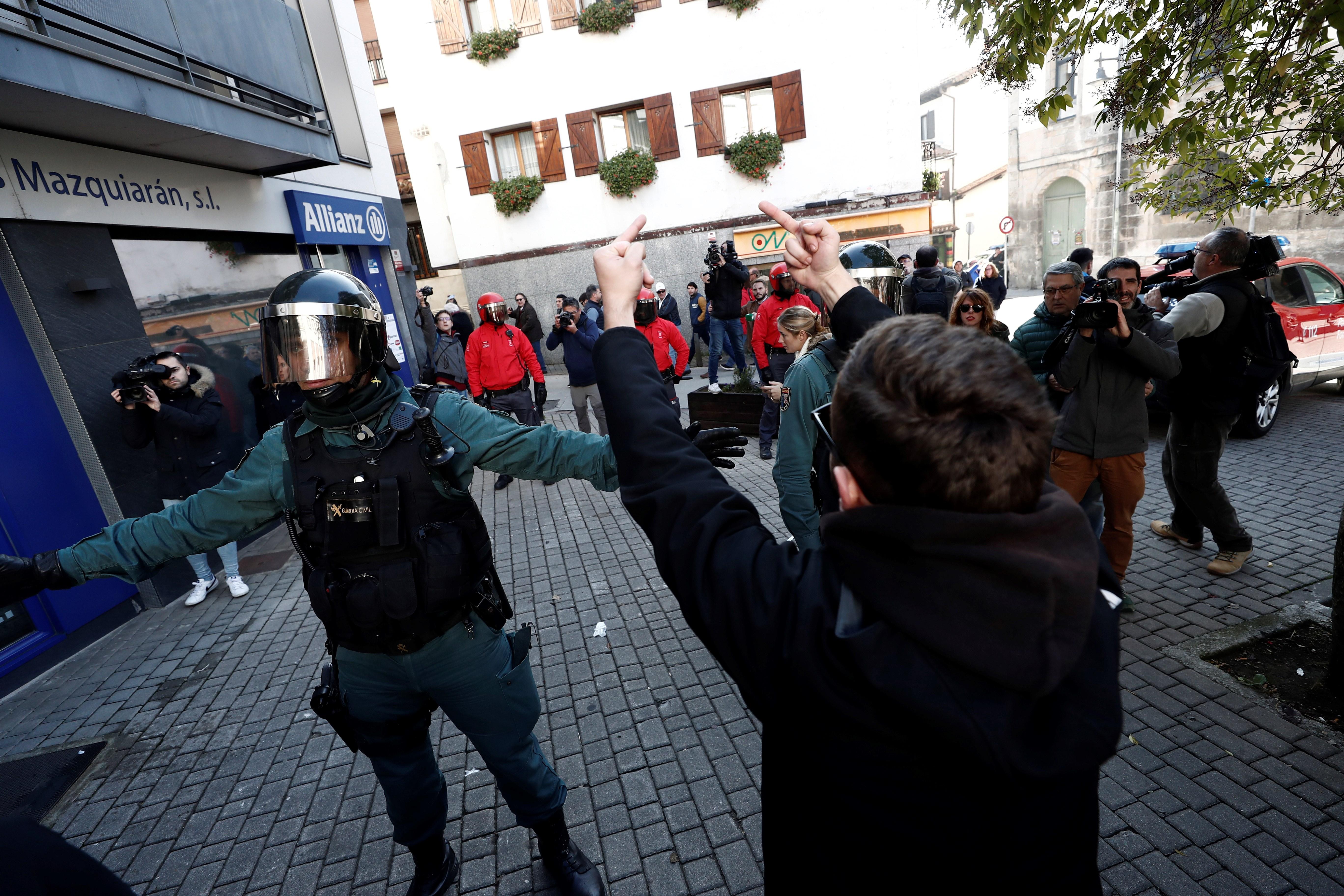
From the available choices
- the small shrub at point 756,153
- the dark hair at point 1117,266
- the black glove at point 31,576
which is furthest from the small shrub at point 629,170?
the black glove at point 31,576

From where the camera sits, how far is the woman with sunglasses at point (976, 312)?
4.25m

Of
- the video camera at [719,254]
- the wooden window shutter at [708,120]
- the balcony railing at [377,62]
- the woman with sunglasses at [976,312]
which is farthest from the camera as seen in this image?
the balcony railing at [377,62]

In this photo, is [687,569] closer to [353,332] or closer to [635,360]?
[635,360]

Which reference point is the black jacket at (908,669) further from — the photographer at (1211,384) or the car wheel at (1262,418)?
the car wheel at (1262,418)

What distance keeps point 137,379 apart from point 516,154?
13458 millimetres

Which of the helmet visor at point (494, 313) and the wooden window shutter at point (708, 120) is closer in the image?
the helmet visor at point (494, 313)

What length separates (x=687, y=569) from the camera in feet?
3.45

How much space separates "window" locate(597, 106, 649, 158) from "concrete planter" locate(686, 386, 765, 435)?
32.3 feet

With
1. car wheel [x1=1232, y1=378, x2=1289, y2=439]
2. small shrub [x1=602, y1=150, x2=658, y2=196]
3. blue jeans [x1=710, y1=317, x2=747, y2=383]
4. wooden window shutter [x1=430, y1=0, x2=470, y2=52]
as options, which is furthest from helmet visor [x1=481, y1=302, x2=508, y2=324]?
wooden window shutter [x1=430, y1=0, x2=470, y2=52]

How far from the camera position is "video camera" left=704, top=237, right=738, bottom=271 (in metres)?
10.1

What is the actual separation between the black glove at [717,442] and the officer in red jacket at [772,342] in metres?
5.49

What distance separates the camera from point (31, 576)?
191 centimetres

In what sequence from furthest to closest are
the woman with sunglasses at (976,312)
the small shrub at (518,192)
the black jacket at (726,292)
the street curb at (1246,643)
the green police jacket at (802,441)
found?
1. the small shrub at (518,192)
2. the black jacket at (726,292)
3. the woman with sunglasses at (976,312)
4. the street curb at (1246,643)
5. the green police jacket at (802,441)

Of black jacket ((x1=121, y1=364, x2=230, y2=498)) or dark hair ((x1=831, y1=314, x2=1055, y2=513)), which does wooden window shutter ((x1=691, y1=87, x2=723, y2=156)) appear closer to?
black jacket ((x1=121, y1=364, x2=230, y2=498))
